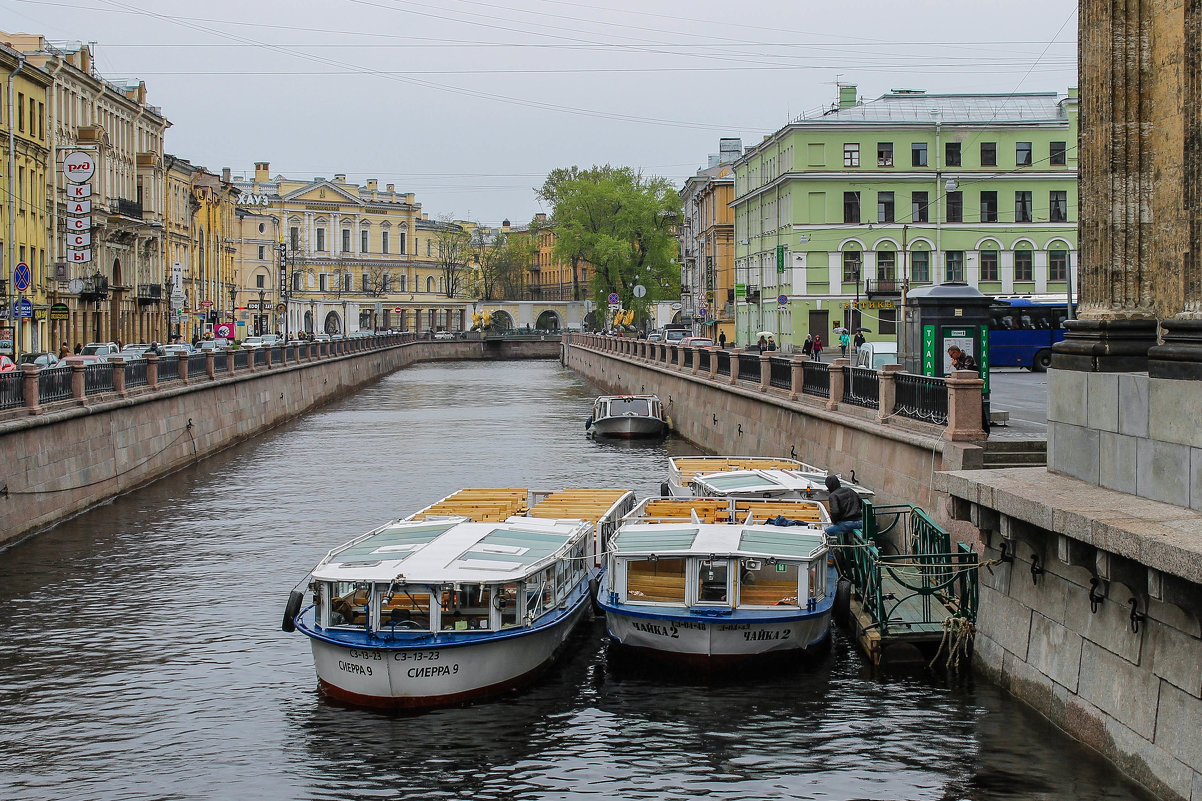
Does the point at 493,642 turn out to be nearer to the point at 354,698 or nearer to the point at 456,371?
the point at 354,698

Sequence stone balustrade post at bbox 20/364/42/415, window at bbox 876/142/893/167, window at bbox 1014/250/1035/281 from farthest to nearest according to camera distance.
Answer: window at bbox 876/142/893/167
window at bbox 1014/250/1035/281
stone balustrade post at bbox 20/364/42/415

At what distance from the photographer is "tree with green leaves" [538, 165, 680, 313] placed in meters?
114

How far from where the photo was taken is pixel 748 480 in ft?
82.4

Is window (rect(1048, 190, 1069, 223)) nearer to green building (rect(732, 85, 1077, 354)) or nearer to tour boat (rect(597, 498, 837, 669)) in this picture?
green building (rect(732, 85, 1077, 354))

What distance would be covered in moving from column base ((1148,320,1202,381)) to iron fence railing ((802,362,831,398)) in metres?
15.9

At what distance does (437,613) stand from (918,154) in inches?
2525

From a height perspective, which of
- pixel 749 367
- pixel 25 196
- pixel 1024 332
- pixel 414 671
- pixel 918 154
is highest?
pixel 918 154

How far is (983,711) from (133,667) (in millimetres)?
10353

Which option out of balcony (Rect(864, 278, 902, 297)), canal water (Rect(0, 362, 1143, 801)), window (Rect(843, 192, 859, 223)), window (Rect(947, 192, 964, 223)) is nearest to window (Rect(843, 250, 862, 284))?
balcony (Rect(864, 278, 902, 297))

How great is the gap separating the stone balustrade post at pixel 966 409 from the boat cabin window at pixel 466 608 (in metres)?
7.33

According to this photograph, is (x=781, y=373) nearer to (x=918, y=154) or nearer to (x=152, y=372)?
(x=152, y=372)

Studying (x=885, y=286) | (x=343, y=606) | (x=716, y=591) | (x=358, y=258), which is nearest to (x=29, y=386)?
(x=343, y=606)

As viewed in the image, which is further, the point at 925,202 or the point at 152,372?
the point at 925,202

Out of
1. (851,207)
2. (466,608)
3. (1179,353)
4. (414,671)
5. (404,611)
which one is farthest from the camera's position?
(851,207)
